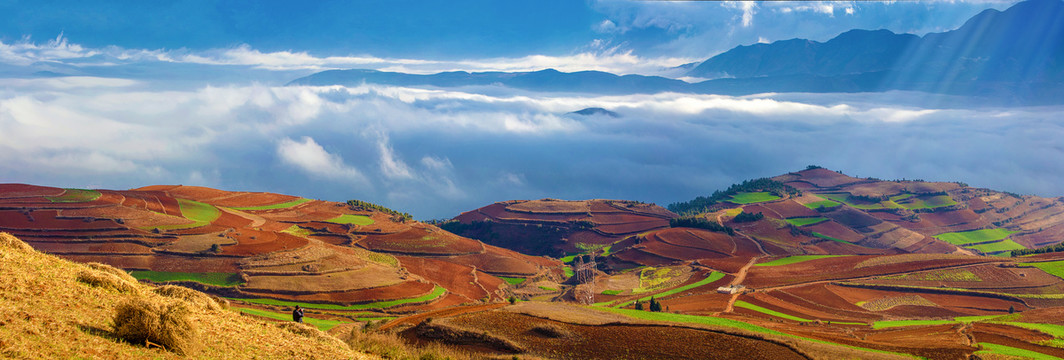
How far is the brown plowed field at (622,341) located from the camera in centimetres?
2945

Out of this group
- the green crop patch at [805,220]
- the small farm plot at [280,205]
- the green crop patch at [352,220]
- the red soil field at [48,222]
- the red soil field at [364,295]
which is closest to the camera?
the red soil field at [364,295]

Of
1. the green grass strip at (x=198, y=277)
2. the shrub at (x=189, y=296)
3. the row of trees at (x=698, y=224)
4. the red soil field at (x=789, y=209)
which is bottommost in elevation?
the green grass strip at (x=198, y=277)

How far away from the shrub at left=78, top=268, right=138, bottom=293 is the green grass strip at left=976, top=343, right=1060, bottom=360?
37.4 meters

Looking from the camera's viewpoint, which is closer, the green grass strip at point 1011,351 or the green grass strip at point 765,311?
the green grass strip at point 1011,351

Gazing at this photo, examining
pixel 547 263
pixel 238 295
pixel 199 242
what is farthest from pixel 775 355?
pixel 547 263

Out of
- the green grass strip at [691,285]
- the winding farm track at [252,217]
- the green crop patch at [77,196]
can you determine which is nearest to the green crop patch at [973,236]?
the green grass strip at [691,285]

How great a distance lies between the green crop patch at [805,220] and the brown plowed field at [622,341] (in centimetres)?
12638

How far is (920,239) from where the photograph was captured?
14675 centimetres

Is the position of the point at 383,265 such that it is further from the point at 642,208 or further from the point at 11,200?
the point at 642,208

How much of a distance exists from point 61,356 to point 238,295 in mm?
54160

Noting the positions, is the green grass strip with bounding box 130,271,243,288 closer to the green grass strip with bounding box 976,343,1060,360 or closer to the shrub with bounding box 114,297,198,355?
the shrub with bounding box 114,297,198,355

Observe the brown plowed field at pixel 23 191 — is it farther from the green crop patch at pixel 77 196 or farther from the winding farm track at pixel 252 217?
the winding farm track at pixel 252 217

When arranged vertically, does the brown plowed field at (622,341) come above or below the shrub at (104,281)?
below

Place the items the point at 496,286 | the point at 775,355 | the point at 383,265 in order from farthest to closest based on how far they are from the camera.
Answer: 1. the point at 496,286
2. the point at 383,265
3. the point at 775,355
